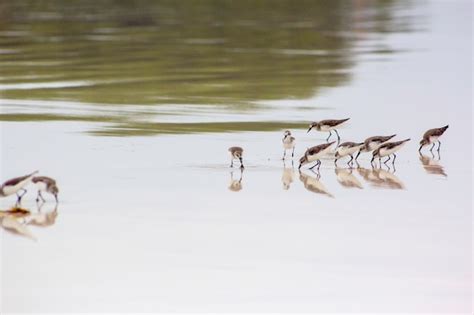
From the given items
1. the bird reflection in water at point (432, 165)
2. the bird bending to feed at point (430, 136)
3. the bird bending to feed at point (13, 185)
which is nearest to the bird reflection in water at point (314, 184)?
the bird reflection in water at point (432, 165)

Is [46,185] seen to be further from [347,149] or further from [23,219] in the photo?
[347,149]

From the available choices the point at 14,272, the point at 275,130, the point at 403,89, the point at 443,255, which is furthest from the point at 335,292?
the point at 403,89

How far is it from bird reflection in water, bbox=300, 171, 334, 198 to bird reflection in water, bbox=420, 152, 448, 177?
4.80ft

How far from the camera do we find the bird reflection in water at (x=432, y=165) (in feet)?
58.4

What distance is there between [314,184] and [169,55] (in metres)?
17.1

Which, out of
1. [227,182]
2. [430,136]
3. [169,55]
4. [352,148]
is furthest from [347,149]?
[169,55]

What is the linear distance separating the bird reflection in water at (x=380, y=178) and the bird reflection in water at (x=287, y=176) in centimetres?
85

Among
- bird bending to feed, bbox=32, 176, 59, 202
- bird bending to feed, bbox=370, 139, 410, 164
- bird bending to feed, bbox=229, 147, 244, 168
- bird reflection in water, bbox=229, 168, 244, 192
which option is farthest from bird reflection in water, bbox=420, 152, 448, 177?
bird bending to feed, bbox=32, 176, 59, 202

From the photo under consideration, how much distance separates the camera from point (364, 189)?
54.7 ft

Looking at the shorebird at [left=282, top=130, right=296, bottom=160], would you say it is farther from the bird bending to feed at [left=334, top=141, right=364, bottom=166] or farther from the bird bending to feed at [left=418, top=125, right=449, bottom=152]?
the bird bending to feed at [left=418, top=125, right=449, bottom=152]

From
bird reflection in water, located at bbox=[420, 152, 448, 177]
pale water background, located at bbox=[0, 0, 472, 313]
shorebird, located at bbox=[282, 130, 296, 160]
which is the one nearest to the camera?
pale water background, located at bbox=[0, 0, 472, 313]

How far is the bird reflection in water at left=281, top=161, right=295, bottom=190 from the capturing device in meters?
17.0

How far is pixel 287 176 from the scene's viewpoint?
17484mm

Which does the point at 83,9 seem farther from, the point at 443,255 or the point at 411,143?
the point at 443,255
